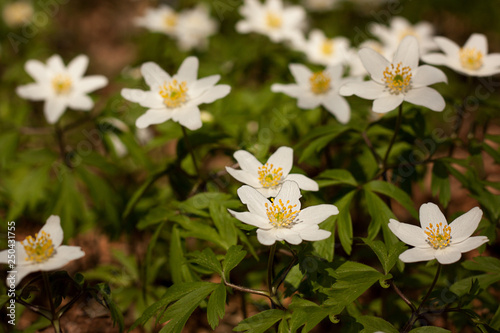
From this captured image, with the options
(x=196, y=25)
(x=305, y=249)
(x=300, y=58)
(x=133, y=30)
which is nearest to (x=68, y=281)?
(x=305, y=249)

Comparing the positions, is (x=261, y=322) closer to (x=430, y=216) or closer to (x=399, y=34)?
(x=430, y=216)

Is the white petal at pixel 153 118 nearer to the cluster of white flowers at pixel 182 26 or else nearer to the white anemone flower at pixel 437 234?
the white anemone flower at pixel 437 234

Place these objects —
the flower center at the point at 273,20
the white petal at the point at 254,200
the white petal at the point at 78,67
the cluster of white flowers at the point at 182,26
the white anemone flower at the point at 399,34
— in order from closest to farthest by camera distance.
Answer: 1. the white petal at the point at 254,200
2. the white petal at the point at 78,67
3. the white anemone flower at the point at 399,34
4. the flower center at the point at 273,20
5. the cluster of white flowers at the point at 182,26

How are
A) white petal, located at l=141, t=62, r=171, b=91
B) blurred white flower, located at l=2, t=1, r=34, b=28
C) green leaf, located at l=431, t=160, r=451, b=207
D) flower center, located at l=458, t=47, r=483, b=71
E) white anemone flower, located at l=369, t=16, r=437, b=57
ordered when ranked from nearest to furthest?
1. green leaf, located at l=431, t=160, r=451, b=207
2. white petal, located at l=141, t=62, r=171, b=91
3. flower center, located at l=458, t=47, r=483, b=71
4. white anemone flower, located at l=369, t=16, r=437, b=57
5. blurred white flower, located at l=2, t=1, r=34, b=28

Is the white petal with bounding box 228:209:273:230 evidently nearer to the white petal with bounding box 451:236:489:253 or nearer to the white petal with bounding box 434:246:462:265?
the white petal with bounding box 434:246:462:265

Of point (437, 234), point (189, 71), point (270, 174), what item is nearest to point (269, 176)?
point (270, 174)

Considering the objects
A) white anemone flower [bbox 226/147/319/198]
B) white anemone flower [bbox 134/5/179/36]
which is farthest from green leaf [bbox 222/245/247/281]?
white anemone flower [bbox 134/5/179/36]

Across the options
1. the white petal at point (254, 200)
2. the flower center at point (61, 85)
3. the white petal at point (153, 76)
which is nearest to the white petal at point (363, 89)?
the white petal at point (254, 200)
